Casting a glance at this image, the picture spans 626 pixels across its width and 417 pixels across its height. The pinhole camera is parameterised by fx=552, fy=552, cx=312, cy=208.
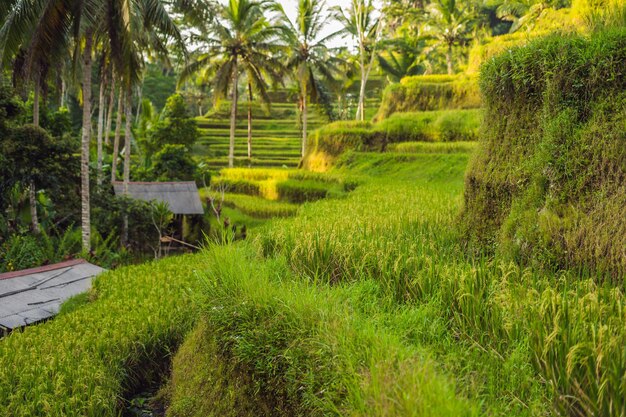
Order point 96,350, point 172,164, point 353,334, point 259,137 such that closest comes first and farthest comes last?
1. point 353,334
2. point 96,350
3. point 172,164
4. point 259,137

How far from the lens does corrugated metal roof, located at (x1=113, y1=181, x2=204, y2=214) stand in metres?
14.5

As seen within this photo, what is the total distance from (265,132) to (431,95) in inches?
633

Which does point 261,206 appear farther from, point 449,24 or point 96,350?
point 449,24

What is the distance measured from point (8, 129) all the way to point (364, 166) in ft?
32.4

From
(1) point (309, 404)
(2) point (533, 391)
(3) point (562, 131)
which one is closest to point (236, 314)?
(1) point (309, 404)

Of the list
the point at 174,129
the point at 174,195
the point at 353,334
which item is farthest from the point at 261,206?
the point at 353,334

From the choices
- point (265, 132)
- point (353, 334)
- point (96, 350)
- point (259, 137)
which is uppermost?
point (265, 132)

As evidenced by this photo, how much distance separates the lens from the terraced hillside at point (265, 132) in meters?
28.1

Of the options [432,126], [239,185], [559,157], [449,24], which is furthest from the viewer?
[449,24]

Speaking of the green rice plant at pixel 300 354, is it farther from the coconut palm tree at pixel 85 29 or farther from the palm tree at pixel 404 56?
the palm tree at pixel 404 56

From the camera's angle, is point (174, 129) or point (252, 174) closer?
point (174, 129)

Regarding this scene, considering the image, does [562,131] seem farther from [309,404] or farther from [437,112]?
[437,112]

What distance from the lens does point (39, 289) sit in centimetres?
Answer: 808

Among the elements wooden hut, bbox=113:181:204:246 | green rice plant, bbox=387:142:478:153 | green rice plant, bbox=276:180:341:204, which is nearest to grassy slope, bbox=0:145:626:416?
wooden hut, bbox=113:181:204:246
